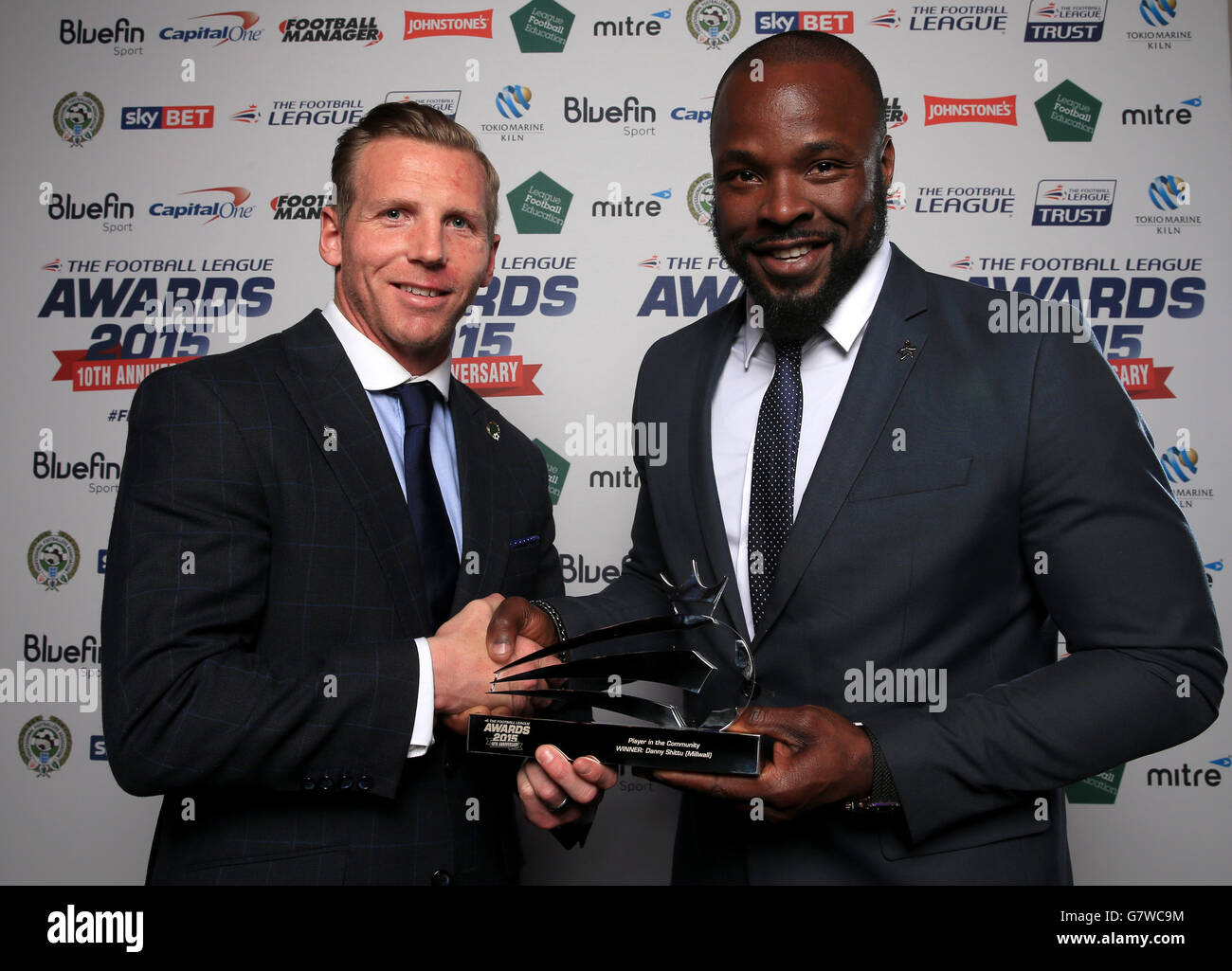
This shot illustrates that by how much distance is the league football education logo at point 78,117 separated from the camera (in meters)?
3.31

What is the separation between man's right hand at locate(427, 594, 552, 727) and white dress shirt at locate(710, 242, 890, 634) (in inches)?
18.3

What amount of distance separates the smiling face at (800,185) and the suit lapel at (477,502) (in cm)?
68

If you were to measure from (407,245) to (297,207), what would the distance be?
1.62 metres

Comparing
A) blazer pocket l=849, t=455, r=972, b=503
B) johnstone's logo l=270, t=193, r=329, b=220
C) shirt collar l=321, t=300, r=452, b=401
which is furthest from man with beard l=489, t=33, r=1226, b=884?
johnstone's logo l=270, t=193, r=329, b=220

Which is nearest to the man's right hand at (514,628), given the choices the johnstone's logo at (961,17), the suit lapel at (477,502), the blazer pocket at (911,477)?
the suit lapel at (477,502)

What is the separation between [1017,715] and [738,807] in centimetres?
47

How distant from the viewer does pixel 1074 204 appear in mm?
3158

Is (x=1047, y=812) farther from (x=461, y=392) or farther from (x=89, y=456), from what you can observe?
(x=89, y=456)

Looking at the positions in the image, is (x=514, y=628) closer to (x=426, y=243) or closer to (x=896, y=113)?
(x=426, y=243)

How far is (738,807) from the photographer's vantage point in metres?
1.42

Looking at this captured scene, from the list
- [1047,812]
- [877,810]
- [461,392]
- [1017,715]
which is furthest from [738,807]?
[461,392]

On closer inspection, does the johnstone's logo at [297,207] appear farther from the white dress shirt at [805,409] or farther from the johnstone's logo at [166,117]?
the white dress shirt at [805,409]

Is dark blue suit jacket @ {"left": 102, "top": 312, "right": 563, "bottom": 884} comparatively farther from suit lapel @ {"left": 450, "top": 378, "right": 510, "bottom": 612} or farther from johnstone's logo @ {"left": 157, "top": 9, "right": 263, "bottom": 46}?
johnstone's logo @ {"left": 157, "top": 9, "right": 263, "bottom": 46}

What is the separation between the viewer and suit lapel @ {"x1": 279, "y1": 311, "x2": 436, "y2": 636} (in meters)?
1.69
